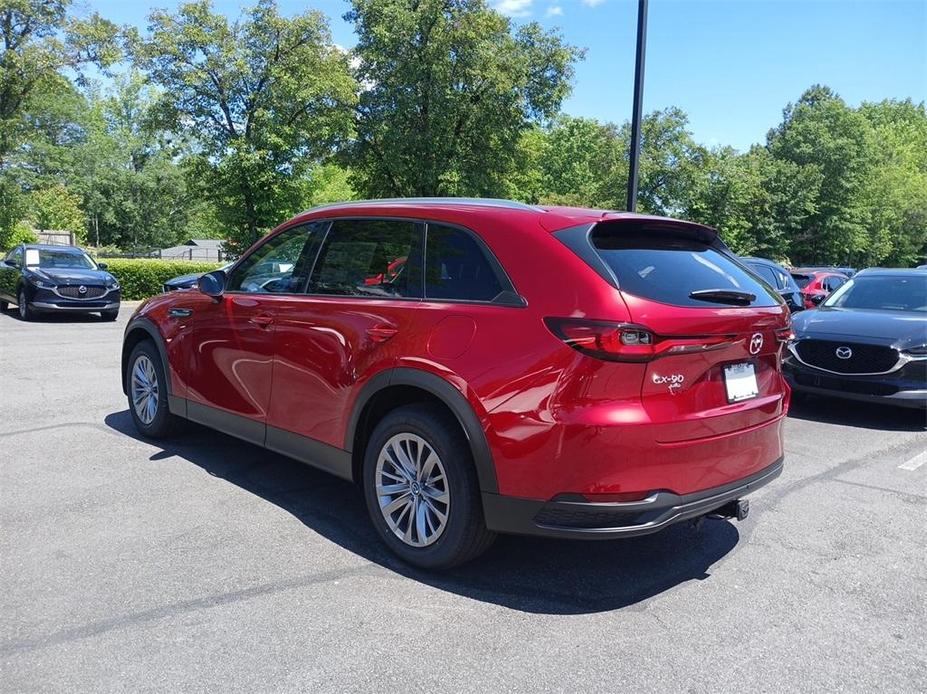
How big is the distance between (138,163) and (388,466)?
76.2 m

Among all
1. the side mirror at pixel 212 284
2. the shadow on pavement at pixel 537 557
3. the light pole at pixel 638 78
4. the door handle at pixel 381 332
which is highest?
the light pole at pixel 638 78

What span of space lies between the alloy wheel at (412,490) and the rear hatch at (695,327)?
107 cm

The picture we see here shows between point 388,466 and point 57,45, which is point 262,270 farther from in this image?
point 57,45

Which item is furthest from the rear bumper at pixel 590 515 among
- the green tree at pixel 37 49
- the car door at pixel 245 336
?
the green tree at pixel 37 49

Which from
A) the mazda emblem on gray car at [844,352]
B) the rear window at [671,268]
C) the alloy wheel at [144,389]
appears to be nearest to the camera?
the rear window at [671,268]

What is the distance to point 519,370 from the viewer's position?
3.11 m

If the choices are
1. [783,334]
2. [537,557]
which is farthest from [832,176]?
[537,557]

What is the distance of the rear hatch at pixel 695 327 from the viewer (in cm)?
307

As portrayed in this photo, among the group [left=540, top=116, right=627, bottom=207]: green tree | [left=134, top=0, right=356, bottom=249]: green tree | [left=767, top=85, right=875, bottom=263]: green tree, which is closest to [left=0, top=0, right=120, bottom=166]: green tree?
[left=134, top=0, right=356, bottom=249]: green tree

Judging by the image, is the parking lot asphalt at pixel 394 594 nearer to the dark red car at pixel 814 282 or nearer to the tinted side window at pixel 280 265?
the tinted side window at pixel 280 265

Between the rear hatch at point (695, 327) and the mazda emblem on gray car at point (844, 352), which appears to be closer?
the rear hatch at point (695, 327)

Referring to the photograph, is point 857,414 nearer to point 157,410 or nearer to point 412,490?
point 412,490

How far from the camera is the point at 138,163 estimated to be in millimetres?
70812

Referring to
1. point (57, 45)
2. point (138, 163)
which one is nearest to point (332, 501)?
point (57, 45)
